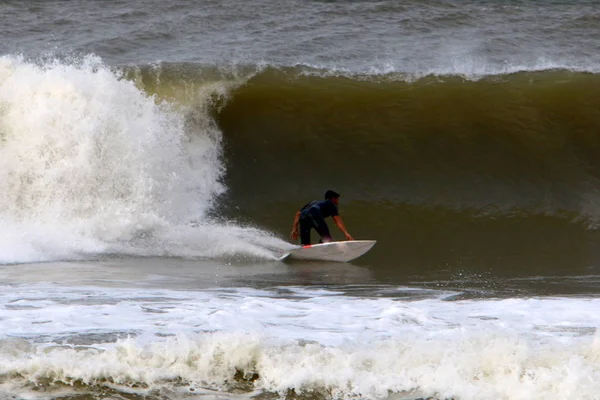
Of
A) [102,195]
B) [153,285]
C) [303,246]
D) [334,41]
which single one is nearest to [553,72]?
[334,41]

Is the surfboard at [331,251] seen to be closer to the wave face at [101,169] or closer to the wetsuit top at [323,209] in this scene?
the wetsuit top at [323,209]

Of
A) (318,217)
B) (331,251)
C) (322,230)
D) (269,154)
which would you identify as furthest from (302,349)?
(269,154)

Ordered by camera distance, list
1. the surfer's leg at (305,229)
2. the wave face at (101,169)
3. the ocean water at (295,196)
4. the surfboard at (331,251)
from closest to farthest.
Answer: the ocean water at (295,196), the surfboard at (331,251), the surfer's leg at (305,229), the wave face at (101,169)

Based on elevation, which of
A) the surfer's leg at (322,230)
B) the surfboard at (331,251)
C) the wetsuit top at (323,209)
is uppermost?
the wetsuit top at (323,209)

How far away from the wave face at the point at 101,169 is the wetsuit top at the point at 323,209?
786 millimetres

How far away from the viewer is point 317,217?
10328mm

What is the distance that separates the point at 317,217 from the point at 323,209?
12 cm

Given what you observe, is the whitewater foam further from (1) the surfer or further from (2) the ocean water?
(1) the surfer

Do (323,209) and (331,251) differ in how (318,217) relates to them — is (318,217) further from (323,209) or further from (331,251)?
(331,251)

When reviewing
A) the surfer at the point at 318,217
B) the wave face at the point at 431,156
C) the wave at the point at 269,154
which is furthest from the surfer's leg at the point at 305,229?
the wave face at the point at 431,156

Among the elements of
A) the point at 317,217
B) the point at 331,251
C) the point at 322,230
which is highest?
the point at 317,217

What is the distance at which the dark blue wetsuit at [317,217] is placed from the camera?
1023cm

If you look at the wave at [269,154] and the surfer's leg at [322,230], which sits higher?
the wave at [269,154]

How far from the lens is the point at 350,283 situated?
28.8 ft
